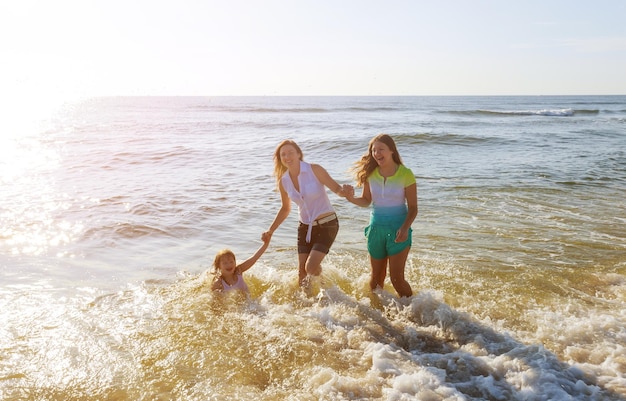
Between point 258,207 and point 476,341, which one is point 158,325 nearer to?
point 476,341

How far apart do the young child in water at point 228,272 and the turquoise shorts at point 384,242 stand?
5.56ft

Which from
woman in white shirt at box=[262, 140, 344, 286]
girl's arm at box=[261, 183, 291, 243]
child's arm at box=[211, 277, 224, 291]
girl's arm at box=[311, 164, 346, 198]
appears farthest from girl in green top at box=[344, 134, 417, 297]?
child's arm at box=[211, 277, 224, 291]

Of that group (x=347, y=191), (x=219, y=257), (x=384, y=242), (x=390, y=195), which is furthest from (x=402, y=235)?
(x=219, y=257)

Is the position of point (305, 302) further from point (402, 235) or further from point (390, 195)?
point (390, 195)

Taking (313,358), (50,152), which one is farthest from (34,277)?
(50,152)

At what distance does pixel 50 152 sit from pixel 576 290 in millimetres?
23361

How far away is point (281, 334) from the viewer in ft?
18.0

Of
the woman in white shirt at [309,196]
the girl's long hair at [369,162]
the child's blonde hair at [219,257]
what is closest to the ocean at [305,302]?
the child's blonde hair at [219,257]

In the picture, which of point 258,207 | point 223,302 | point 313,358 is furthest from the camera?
point 258,207

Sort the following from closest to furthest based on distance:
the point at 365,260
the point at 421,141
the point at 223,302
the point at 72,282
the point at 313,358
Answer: the point at 313,358 < the point at 223,302 < the point at 72,282 < the point at 365,260 < the point at 421,141

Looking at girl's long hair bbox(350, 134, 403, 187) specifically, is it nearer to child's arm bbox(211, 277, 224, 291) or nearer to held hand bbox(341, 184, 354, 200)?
held hand bbox(341, 184, 354, 200)

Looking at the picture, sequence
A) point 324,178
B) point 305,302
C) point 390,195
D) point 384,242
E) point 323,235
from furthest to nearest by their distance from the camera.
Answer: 1. point 305,302
2. point 323,235
3. point 324,178
4. point 384,242
5. point 390,195

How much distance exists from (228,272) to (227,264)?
0.39ft

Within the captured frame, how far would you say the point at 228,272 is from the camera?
21.6 ft
